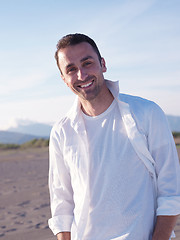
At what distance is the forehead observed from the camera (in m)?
2.28

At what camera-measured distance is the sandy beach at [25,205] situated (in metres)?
5.10

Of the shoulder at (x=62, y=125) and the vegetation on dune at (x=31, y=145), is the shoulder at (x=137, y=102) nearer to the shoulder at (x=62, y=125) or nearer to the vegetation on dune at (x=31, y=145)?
the shoulder at (x=62, y=125)

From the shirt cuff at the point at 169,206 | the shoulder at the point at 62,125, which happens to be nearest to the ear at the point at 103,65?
the shoulder at the point at 62,125

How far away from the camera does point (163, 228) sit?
6.62 feet

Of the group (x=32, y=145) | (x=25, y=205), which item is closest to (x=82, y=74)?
(x=25, y=205)

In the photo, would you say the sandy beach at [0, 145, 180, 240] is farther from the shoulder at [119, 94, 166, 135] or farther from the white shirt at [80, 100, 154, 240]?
the shoulder at [119, 94, 166, 135]

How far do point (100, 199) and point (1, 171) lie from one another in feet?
33.5

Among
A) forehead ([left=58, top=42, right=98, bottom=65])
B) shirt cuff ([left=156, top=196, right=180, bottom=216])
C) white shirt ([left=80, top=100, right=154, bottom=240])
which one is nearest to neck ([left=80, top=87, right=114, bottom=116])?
white shirt ([left=80, top=100, right=154, bottom=240])

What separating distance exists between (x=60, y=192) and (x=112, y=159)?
0.58 metres

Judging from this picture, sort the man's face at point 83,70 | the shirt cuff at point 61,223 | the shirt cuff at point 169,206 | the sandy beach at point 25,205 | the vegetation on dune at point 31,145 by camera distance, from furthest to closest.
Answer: the vegetation on dune at point 31,145, the sandy beach at point 25,205, the shirt cuff at point 61,223, the man's face at point 83,70, the shirt cuff at point 169,206

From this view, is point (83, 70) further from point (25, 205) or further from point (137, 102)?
point (25, 205)

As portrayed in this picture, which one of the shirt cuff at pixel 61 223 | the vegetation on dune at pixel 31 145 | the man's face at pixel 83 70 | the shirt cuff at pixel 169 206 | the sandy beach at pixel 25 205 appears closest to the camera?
the shirt cuff at pixel 169 206

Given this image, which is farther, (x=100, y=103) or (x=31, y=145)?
(x=31, y=145)

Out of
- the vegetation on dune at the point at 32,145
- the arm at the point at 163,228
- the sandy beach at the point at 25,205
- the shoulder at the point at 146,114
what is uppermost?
the shoulder at the point at 146,114
